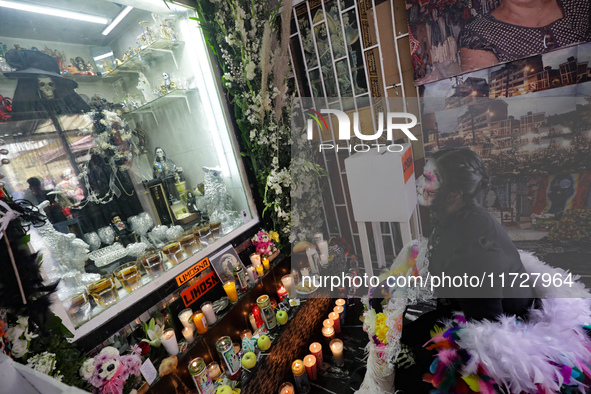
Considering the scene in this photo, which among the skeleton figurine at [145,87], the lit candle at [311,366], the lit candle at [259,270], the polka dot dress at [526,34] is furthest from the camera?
the lit candle at [259,270]

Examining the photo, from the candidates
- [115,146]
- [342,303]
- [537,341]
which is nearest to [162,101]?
[115,146]

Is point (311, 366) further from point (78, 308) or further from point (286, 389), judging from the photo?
point (78, 308)

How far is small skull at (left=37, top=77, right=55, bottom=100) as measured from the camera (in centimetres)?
138

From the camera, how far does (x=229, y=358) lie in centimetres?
154

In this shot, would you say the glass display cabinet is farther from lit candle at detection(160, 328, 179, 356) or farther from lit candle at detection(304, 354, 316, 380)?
lit candle at detection(304, 354, 316, 380)

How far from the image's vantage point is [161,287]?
1.60 meters

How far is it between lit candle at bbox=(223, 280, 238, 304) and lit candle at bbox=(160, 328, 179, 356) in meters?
0.44

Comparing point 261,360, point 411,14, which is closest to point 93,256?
point 261,360

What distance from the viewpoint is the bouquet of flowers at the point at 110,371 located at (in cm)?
112

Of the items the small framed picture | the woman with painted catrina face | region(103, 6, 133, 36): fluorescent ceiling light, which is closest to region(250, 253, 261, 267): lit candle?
the small framed picture

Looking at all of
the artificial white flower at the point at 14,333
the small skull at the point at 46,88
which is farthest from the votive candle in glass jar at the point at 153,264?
the small skull at the point at 46,88

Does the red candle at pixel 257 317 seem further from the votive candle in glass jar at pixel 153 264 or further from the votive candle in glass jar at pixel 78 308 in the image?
the votive candle in glass jar at pixel 78 308

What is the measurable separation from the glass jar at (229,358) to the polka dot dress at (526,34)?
2387 mm

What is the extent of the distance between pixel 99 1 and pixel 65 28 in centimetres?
29
